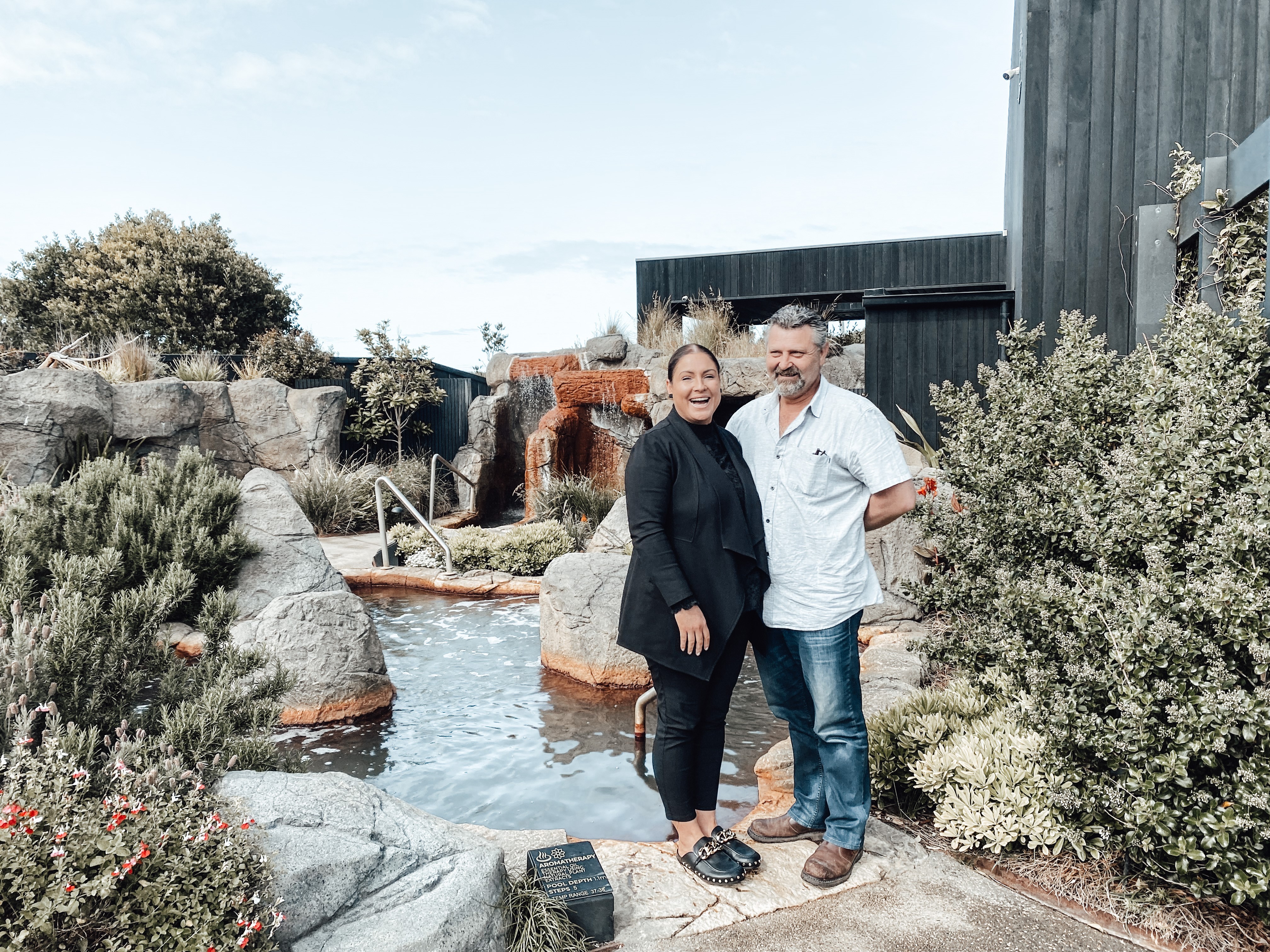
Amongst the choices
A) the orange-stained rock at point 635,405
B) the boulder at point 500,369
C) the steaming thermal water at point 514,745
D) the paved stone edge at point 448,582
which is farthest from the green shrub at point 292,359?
the steaming thermal water at point 514,745

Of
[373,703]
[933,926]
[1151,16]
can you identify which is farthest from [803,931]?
[1151,16]

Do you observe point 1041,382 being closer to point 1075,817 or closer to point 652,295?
point 1075,817

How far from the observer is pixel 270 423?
12.1m

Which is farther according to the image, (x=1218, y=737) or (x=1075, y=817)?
(x=1075, y=817)

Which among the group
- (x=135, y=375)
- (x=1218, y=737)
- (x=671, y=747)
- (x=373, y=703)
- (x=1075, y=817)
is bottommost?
(x=373, y=703)

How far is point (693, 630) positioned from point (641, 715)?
74.9 inches

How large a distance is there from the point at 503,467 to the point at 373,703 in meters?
9.16

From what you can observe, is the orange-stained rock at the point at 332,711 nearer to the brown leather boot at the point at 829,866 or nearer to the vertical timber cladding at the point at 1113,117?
the brown leather boot at the point at 829,866

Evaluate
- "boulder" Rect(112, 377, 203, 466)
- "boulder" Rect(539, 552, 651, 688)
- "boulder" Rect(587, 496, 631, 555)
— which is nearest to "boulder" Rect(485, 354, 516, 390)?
"boulder" Rect(112, 377, 203, 466)

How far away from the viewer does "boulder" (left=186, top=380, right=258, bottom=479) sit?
38.2 ft

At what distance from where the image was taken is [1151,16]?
A: 233 inches

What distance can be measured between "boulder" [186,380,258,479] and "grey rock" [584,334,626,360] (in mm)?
5526

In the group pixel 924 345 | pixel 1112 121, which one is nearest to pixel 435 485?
pixel 924 345

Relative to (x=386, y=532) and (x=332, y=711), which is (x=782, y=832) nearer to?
(x=332, y=711)
